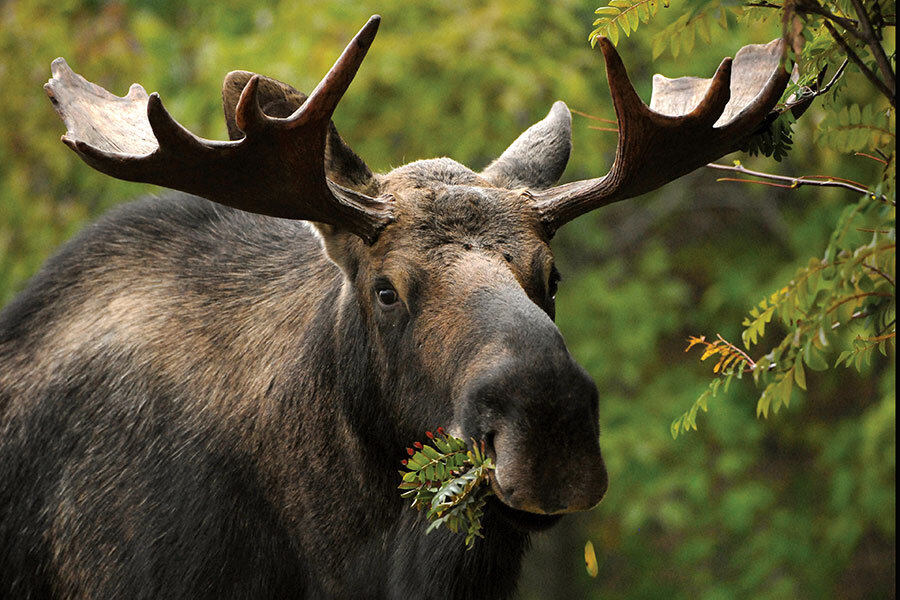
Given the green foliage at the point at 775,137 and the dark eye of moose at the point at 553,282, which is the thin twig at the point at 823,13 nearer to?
the green foliage at the point at 775,137

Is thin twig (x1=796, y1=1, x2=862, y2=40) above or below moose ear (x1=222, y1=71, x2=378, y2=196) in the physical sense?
above

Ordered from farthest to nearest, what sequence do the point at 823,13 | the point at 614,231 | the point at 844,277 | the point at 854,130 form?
the point at 614,231, the point at 854,130, the point at 844,277, the point at 823,13

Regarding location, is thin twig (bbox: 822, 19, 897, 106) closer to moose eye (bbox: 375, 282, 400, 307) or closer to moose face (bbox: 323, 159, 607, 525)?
moose face (bbox: 323, 159, 607, 525)

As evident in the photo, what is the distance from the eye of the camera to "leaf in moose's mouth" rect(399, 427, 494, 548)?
3361 millimetres

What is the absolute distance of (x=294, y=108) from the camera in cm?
431

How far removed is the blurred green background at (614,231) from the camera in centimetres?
927

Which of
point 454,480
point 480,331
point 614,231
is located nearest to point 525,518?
point 454,480

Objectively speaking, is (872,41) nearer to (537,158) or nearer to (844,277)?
(844,277)

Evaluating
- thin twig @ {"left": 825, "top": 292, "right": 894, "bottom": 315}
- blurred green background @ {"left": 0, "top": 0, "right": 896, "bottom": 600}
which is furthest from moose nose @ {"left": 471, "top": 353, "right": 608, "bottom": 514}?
blurred green background @ {"left": 0, "top": 0, "right": 896, "bottom": 600}

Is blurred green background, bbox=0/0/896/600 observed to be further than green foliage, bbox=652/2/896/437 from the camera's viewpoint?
Yes

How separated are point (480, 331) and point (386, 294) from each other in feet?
1.59

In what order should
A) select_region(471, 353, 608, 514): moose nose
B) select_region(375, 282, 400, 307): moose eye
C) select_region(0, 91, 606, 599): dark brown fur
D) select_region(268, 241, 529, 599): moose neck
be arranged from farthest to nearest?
select_region(268, 241, 529, 599): moose neck, select_region(375, 282, 400, 307): moose eye, select_region(0, 91, 606, 599): dark brown fur, select_region(471, 353, 608, 514): moose nose

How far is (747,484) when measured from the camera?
11.2m

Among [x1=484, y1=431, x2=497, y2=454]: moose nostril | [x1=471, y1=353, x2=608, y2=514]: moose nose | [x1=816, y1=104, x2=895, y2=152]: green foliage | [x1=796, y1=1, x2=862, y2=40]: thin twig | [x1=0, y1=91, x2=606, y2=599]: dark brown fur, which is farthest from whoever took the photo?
[x1=0, y1=91, x2=606, y2=599]: dark brown fur
